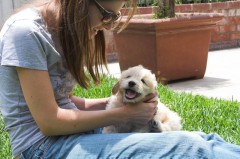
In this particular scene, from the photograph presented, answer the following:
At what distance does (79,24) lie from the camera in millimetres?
2064

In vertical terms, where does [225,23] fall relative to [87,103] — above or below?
below

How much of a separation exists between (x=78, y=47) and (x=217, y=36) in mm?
7828

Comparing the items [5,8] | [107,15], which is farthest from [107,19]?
[5,8]

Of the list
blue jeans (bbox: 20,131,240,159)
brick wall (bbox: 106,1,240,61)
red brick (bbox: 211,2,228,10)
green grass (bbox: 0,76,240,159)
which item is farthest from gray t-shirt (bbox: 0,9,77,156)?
red brick (bbox: 211,2,228,10)

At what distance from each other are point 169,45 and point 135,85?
10.4 feet

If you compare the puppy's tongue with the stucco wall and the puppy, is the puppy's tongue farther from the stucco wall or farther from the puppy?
the stucco wall

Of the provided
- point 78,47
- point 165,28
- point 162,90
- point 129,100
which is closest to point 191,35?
point 165,28

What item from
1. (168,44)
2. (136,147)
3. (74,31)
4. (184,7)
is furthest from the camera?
(184,7)

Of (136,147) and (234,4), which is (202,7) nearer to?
(234,4)

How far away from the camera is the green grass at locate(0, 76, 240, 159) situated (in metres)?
3.55

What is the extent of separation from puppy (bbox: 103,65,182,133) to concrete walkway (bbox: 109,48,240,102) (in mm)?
2141

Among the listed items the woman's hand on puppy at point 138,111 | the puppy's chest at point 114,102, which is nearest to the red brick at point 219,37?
the puppy's chest at point 114,102

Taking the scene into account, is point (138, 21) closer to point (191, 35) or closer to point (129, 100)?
point (191, 35)

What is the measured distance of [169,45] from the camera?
19.6ft
